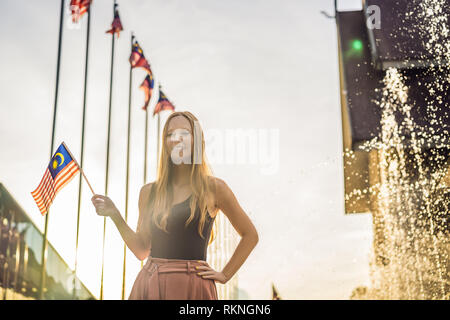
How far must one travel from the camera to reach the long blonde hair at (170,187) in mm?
2102

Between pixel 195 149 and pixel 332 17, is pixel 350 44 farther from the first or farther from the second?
pixel 195 149

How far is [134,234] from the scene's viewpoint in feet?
7.46

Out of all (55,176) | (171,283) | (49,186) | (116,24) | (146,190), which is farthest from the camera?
(116,24)

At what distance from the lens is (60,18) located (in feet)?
41.0

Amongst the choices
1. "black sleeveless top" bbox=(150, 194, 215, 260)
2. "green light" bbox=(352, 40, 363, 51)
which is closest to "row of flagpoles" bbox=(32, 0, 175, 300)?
"black sleeveless top" bbox=(150, 194, 215, 260)

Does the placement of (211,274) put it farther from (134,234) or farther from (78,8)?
(78,8)

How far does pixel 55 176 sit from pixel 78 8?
8.88m

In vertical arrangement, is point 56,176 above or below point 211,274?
above

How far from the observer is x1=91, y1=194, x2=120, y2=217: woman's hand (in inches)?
87.2

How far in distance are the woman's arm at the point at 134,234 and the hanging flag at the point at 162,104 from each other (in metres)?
14.4

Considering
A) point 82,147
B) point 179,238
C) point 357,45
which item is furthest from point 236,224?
point 357,45

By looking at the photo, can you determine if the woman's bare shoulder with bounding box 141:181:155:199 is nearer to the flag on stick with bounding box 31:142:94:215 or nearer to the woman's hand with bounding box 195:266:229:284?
the woman's hand with bounding box 195:266:229:284

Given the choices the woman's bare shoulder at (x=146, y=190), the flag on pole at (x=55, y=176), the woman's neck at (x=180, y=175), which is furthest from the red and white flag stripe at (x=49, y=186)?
the woman's neck at (x=180, y=175)
